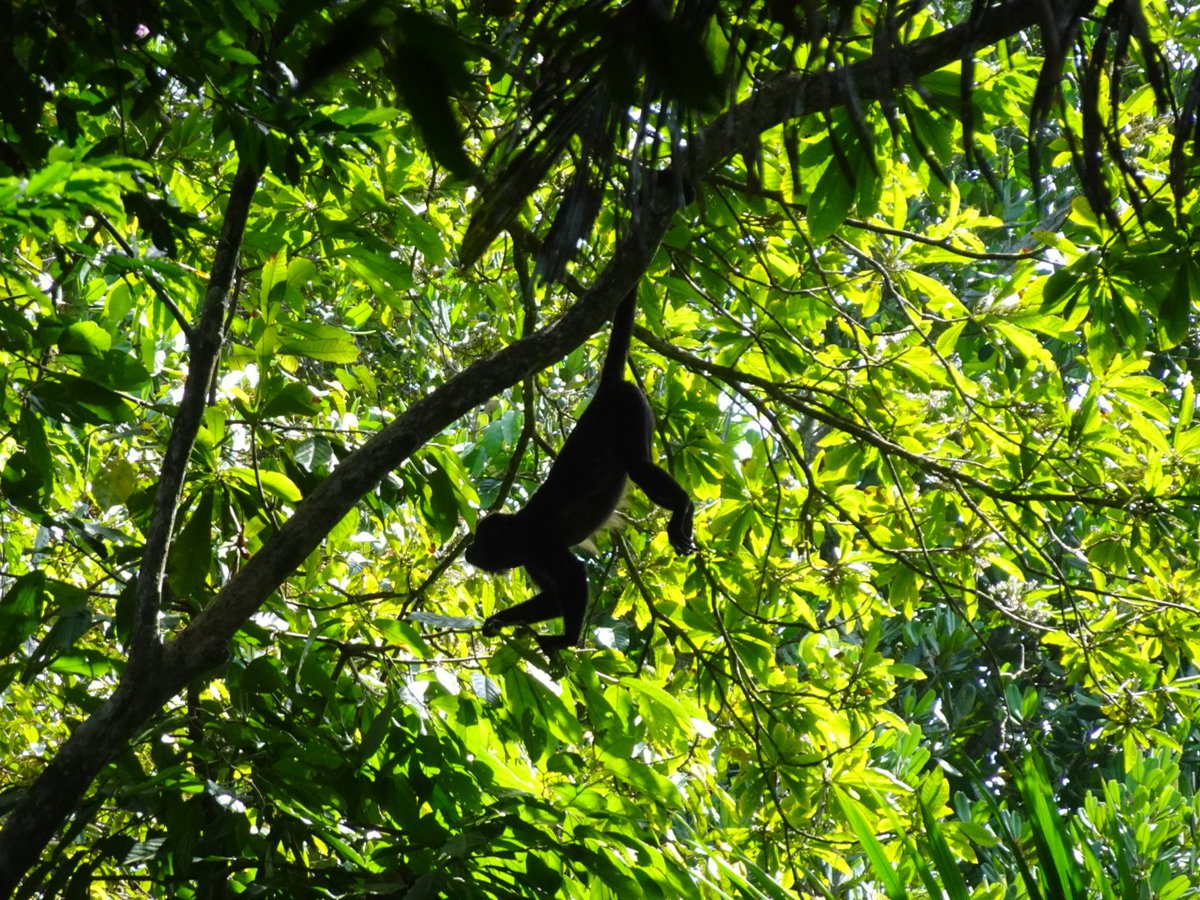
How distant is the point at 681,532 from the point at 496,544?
3.41ft

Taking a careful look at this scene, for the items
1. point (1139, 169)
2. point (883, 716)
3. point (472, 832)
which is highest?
point (1139, 169)

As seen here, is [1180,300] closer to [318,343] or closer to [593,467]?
[318,343]

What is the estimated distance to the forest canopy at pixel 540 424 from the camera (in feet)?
4.54

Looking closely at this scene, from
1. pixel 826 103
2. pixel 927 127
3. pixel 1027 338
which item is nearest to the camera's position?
pixel 826 103

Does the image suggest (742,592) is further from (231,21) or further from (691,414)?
(231,21)

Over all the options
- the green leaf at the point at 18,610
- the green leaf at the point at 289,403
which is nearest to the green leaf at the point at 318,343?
the green leaf at the point at 289,403

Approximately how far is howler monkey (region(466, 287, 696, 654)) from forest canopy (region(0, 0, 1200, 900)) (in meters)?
0.16

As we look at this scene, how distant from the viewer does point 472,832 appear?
2238mm

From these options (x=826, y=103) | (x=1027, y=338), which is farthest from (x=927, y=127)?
(x=826, y=103)

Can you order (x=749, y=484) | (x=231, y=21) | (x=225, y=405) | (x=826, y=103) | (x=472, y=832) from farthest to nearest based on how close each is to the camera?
(x=749, y=484) → (x=225, y=405) → (x=472, y=832) → (x=231, y=21) → (x=826, y=103)

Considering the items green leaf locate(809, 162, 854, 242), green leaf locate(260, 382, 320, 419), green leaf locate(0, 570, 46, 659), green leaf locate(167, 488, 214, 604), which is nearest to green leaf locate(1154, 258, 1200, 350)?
green leaf locate(809, 162, 854, 242)

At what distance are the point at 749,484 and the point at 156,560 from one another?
8.16ft

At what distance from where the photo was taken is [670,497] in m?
4.57

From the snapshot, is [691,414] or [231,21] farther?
[691,414]
